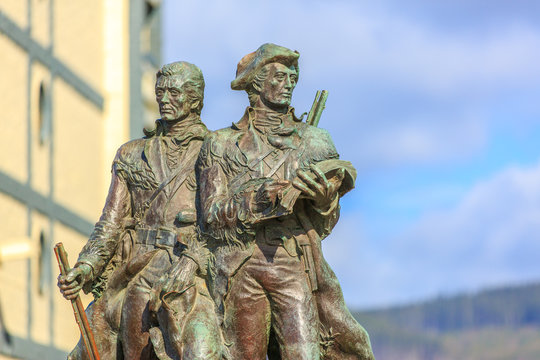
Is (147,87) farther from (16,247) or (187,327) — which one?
(187,327)

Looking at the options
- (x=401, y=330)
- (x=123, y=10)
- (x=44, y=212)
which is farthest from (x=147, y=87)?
(x=401, y=330)

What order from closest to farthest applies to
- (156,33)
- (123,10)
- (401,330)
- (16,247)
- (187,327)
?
(187,327) < (16,247) < (123,10) < (156,33) < (401,330)

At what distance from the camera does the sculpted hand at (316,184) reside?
48.1ft

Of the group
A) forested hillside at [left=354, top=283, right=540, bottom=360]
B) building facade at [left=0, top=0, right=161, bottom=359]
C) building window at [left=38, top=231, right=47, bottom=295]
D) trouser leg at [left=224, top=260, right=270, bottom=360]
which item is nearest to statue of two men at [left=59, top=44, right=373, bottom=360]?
trouser leg at [left=224, top=260, right=270, bottom=360]

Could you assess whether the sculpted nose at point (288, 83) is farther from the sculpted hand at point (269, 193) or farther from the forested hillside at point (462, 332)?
the forested hillside at point (462, 332)

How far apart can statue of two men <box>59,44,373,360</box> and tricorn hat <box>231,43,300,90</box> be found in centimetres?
1

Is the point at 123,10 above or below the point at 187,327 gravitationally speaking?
above

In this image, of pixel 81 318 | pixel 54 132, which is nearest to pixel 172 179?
pixel 81 318

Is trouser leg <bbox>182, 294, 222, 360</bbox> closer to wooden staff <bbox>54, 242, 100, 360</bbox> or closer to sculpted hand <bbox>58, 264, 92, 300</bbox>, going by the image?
wooden staff <bbox>54, 242, 100, 360</bbox>

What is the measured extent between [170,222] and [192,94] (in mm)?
1260

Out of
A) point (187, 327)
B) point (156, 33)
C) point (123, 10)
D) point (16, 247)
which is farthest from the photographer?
point (156, 33)

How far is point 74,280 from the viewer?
15.5 metres

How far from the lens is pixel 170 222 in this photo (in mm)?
15648

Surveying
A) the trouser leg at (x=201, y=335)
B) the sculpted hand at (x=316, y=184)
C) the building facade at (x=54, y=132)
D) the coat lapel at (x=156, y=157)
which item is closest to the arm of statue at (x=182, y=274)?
the trouser leg at (x=201, y=335)
